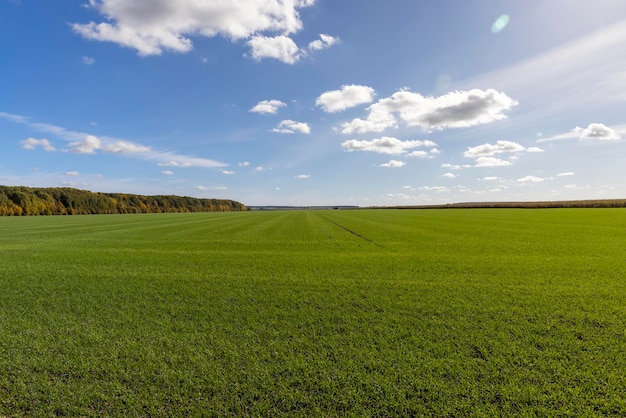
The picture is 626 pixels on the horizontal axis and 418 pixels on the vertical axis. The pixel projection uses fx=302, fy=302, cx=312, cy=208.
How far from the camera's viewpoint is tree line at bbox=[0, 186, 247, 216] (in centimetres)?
7231

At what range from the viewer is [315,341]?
14.4 ft

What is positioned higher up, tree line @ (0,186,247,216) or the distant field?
tree line @ (0,186,247,216)

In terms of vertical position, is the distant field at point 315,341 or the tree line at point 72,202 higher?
the tree line at point 72,202

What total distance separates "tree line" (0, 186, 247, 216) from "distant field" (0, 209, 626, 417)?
3494 inches

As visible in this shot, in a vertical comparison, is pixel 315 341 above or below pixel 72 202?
below

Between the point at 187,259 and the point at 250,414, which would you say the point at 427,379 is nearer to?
the point at 250,414

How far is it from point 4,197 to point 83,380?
3790 inches

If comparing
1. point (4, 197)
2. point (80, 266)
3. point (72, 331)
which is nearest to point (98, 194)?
point (4, 197)

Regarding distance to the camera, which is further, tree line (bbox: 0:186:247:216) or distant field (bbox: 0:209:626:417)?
tree line (bbox: 0:186:247:216)

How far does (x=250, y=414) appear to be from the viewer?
2.99 meters

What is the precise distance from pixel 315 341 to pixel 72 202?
105m

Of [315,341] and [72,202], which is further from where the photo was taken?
[72,202]

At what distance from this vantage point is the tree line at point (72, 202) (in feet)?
237

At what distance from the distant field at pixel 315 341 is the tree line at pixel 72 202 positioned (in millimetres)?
88752
